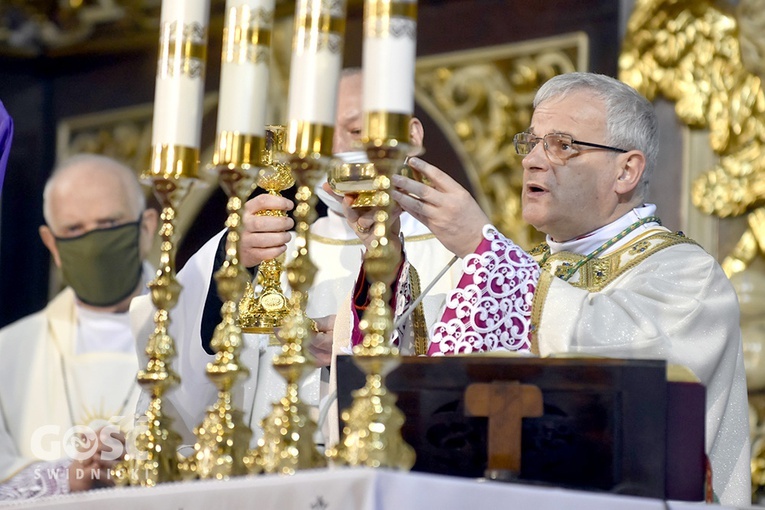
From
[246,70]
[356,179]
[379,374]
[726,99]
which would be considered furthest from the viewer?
[726,99]

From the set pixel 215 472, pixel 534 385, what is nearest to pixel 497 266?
pixel 534 385

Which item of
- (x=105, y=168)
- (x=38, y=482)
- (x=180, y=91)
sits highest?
(x=105, y=168)

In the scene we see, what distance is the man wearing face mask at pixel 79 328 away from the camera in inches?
243

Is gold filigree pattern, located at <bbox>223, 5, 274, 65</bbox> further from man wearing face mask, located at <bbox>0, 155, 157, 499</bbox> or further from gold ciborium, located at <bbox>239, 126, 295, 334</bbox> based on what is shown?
man wearing face mask, located at <bbox>0, 155, 157, 499</bbox>

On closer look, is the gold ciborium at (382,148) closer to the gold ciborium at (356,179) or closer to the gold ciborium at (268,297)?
the gold ciborium at (356,179)

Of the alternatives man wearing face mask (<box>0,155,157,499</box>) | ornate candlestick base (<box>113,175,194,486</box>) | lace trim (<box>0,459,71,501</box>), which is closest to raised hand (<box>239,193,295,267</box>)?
ornate candlestick base (<box>113,175,194,486</box>)

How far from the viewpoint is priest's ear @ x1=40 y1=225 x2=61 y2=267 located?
6836mm

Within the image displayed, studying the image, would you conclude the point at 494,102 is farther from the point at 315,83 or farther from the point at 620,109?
the point at 315,83

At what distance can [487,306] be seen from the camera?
2795mm

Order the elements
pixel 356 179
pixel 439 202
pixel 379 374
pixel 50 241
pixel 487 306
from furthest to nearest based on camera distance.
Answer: pixel 50 241 → pixel 487 306 → pixel 439 202 → pixel 356 179 → pixel 379 374

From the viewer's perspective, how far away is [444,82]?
5.64 metres

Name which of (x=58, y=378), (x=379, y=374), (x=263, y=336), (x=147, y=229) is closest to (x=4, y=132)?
(x=263, y=336)

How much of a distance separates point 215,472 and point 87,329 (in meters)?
4.54

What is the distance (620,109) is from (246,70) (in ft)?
4.80
